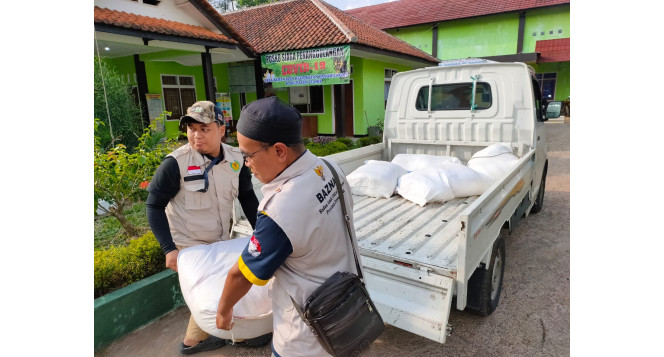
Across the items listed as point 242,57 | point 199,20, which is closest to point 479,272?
point 199,20

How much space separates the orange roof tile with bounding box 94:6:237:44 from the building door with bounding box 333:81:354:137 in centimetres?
363

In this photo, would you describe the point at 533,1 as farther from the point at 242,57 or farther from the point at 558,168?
the point at 242,57

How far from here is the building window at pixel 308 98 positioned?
12977 millimetres

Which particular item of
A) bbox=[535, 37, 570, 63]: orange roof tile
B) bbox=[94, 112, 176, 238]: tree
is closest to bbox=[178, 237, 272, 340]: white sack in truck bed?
bbox=[94, 112, 176, 238]: tree

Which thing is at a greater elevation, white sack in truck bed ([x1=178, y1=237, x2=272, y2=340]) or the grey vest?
the grey vest

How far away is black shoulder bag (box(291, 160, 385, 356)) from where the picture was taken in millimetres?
1267

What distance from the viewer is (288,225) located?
116cm

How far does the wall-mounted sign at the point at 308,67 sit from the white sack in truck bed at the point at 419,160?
19.4 feet

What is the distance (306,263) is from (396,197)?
8.58 feet

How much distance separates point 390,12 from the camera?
24.1 meters

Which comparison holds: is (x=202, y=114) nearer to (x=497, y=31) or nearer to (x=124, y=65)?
(x=124, y=65)

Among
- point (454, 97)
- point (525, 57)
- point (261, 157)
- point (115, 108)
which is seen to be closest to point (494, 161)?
point (454, 97)

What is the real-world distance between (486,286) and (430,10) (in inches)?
896

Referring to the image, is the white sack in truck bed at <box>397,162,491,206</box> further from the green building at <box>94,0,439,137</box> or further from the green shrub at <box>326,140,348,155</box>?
the green building at <box>94,0,439,137</box>
